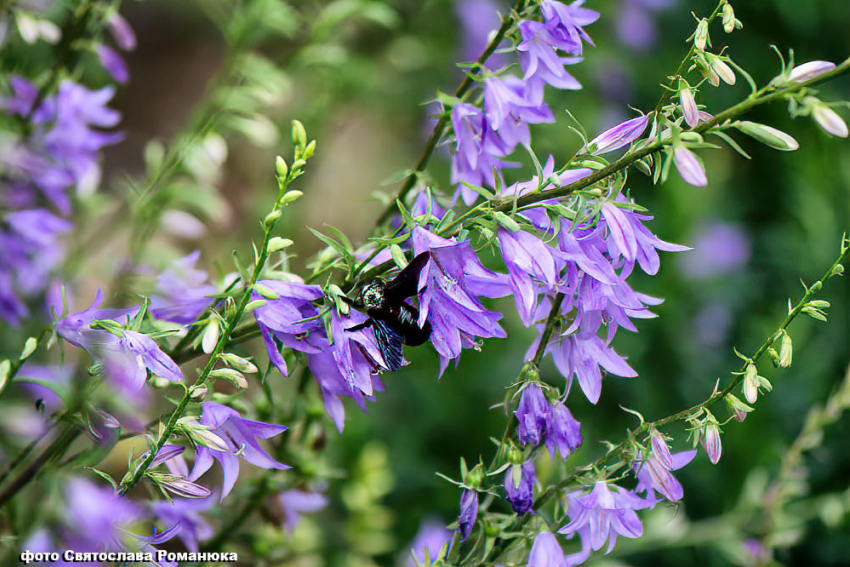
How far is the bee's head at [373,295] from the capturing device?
0.78m

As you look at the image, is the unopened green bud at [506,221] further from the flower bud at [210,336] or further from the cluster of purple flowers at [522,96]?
the flower bud at [210,336]

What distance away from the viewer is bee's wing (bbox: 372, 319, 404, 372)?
0.79 metres

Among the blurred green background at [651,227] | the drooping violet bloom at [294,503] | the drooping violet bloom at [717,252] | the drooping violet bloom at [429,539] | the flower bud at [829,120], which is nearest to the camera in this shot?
the flower bud at [829,120]

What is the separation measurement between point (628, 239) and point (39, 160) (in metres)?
1.07

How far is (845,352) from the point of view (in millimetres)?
2133

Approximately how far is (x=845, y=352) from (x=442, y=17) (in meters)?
2.02

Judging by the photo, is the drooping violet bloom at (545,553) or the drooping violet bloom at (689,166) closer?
the drooping violet bloom at (689,166)

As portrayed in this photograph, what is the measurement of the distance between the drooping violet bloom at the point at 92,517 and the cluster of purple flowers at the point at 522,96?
0.58 metres

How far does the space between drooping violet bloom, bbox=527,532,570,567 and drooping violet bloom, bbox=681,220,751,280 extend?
1.91m

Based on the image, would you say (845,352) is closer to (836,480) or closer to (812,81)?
(836,480)

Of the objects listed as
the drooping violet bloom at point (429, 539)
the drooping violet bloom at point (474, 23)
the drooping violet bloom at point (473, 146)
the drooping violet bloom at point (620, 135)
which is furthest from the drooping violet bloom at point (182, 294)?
the drooping violet bloom at point (474, 23)

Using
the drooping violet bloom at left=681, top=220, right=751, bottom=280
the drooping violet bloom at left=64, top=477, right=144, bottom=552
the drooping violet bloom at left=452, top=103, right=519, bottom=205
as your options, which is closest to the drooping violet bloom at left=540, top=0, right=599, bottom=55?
the drooping violet bloom at left=452, top=103, right=519, bottom=205

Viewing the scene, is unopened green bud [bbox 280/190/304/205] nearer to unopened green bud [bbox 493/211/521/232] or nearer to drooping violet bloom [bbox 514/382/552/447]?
unopened green bud [bbox 493/211/521/232]

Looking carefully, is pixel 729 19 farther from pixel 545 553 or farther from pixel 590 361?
pixel 545 553
